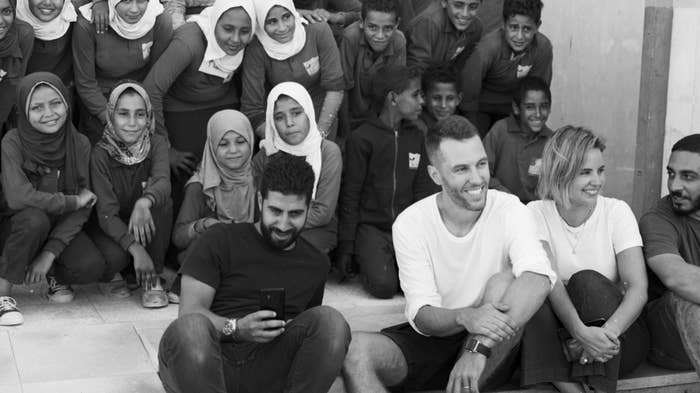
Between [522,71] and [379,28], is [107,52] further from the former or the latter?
[522,71]

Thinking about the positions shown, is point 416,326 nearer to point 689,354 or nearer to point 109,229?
point 689,354

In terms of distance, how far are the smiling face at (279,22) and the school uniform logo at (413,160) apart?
96 centimetres

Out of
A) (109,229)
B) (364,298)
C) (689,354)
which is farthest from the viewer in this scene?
(364,298)

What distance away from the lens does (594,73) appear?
23.4ft

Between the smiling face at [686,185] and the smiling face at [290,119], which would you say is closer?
the smiling face at [686,185]

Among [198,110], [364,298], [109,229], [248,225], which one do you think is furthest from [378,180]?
[248,225]

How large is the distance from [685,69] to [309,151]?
208 cm

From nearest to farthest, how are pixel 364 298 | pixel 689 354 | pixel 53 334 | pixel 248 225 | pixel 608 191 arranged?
pixel 248 225 < pixel 689 354 < pixel 53 334 < pixel 364 298 < pixel 608 191

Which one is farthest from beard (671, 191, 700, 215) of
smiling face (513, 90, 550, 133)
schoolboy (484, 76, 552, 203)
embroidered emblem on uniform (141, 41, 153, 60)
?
embroidered emblem on uniform (141, 41, 153, 60)

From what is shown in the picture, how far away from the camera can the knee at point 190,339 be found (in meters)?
3.88

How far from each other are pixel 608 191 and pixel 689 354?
2.50m

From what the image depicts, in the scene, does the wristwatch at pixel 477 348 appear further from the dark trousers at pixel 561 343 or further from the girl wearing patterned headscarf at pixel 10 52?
the girl wearing patterned headscarf at pixel 10 52

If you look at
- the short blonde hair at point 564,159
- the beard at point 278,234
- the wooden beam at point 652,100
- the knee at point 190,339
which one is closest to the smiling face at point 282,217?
the beard at point 278,234

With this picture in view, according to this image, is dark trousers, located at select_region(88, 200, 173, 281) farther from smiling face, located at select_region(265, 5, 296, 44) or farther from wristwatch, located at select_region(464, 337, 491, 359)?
wristwatch, located at select_region(464, 337, 491, 359)
